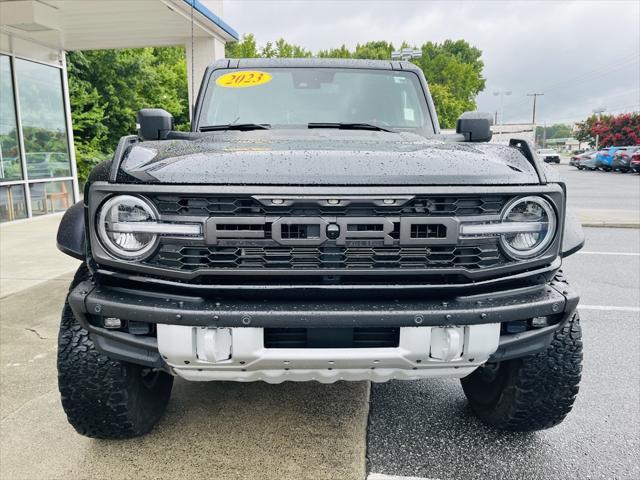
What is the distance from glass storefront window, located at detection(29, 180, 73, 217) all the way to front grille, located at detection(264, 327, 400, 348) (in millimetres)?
10371

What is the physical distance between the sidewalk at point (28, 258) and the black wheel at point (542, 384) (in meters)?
4.67

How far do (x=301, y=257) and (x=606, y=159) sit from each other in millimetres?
36779

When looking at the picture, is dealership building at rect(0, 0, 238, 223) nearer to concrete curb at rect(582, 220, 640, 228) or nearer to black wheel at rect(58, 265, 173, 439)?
black wheel at rect(58, 265, 173, 439)

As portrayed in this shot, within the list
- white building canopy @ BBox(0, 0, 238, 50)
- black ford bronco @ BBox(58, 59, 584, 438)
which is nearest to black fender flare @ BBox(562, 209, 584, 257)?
black ford bronco @ BBox(58, 59, 584, 438)

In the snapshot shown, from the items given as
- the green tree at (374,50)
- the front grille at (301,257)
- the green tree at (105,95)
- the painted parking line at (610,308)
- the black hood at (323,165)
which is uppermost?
the green tree at (374,50)

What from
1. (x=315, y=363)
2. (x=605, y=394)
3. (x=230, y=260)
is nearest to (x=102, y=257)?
(x=230, y=260)

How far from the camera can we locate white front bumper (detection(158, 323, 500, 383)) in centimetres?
178

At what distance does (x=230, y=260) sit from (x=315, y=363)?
0.47m

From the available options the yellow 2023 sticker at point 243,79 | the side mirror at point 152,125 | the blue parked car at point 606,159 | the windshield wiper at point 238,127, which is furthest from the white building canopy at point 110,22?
the blue parked car at point 606,159

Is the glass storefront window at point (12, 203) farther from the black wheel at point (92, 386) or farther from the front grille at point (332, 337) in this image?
the front grille at point (332, 337)

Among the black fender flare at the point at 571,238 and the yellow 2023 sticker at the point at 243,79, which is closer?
the black fender flare at the point at 571,238

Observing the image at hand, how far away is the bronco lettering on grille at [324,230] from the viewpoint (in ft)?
5.81

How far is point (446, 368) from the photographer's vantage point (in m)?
1.92

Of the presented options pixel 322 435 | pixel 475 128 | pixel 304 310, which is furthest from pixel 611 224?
pixel 304 310
